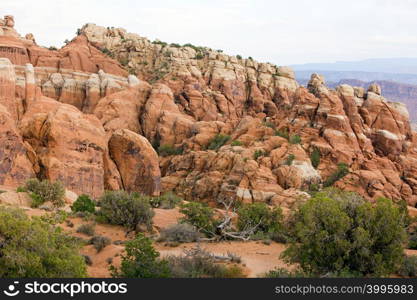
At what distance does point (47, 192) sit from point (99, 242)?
24.3ft

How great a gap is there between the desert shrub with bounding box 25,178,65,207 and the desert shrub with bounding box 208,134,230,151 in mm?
20403

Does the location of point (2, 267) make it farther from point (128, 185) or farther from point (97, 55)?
point (97, 55)

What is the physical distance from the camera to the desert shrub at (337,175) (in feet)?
119

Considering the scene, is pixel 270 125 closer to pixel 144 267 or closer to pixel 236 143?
pixel 236 143

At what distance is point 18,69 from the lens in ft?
160

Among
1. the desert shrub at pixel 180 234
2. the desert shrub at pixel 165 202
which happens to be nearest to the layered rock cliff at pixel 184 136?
the desert shrub at pixel 165 202

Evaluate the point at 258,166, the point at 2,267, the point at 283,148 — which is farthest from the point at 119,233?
the point at 283,148

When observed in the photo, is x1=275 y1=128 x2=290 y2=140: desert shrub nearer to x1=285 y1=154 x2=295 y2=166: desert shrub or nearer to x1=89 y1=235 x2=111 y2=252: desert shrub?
x1=285 y1=154 x2=295 y2=166: desert shrub

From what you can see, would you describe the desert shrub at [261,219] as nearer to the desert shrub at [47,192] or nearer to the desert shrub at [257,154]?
the desert shrub at [47,192]

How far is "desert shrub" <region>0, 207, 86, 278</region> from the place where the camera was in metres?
11.1

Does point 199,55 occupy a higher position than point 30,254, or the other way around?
point 199,55

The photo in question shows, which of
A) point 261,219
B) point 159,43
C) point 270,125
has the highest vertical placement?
point 159,43

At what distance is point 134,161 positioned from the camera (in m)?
36.1

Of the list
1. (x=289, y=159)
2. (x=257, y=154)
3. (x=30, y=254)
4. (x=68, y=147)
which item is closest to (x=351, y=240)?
(x=30, y=254)
